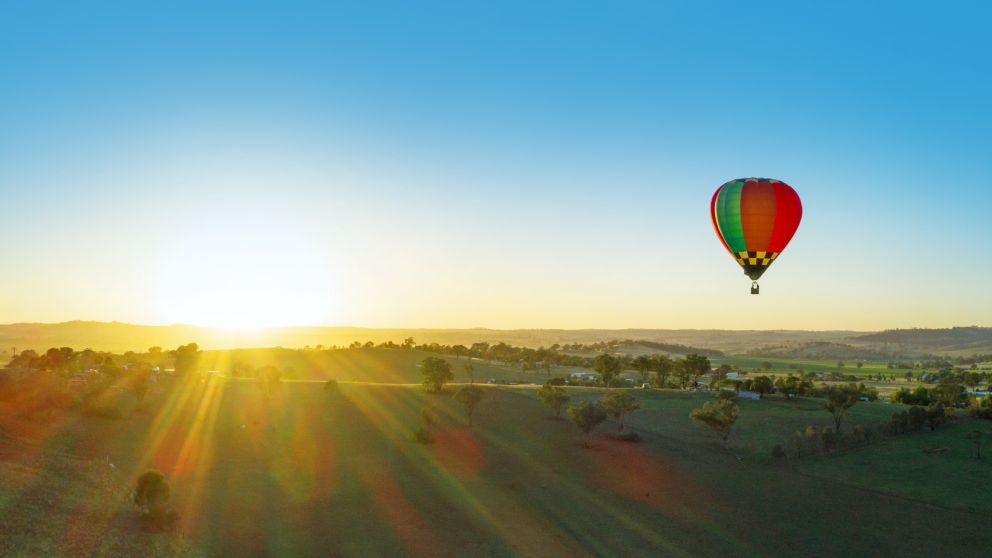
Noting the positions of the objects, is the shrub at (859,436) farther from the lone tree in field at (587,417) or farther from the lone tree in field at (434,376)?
the lone tree in field at (434,376)

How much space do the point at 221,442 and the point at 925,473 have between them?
52.8 m

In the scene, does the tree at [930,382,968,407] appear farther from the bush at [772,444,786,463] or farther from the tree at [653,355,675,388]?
the bush at [772,444,786,463]

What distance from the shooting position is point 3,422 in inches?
1714

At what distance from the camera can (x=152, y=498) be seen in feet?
111

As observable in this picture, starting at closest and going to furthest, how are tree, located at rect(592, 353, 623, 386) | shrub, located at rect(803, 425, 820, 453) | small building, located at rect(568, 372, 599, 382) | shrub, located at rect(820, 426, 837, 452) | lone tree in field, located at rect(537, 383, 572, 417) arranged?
shrub, located at rect(820, 426, 837, 452) → shrub, located at rect(803, 425, 820, 453) → lone tree in field, located at rect(537, 383, 572, 417) → tree, located at rect(592, 353, 623, 386) → small building, located at rect(568, 372, 599, 382)

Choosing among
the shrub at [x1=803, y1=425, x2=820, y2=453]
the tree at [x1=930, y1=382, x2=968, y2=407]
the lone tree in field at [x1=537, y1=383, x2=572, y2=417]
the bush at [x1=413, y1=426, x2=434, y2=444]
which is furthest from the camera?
the tree at [x1=930, y1=382, x2=968, y2=407]

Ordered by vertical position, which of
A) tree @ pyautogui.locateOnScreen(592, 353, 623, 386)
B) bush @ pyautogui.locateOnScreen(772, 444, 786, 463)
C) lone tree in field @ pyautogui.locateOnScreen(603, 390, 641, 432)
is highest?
tree @ pyautogui.locateOnScreen(592, 353, 623, 386)

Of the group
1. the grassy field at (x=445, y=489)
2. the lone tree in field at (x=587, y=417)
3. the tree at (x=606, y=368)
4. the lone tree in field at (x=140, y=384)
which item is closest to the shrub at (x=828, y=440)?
the grassy field at (x=445, y=489)

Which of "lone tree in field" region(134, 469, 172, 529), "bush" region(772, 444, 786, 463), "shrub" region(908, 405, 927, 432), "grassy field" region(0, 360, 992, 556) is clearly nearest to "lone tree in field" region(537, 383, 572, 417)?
"grassy field" region(0, 360, 992, 556)

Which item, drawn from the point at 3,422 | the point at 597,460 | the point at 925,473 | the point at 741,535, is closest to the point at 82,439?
the point at 3,422

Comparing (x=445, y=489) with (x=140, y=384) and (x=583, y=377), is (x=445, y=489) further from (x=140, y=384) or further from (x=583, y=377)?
(x=583, y=377)

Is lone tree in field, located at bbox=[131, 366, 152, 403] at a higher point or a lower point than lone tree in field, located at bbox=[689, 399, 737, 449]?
higher

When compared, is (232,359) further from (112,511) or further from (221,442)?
(112,511)

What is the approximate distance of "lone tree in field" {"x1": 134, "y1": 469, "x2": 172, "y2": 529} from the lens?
33750 millimetres
